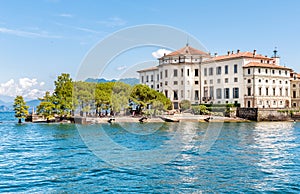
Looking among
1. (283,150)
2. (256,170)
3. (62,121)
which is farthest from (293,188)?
(62,121)

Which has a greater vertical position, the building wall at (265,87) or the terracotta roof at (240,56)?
the terracotta roof at (240,56)

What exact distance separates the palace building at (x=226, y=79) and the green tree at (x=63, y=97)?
69.2 ft

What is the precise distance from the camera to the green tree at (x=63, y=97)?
6047 cm

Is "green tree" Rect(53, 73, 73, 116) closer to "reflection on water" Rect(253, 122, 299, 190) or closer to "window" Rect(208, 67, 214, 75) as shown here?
"window" Rect(208, 67, 214, 75)

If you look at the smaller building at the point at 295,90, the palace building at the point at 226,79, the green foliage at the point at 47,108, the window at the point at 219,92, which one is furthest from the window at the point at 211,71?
the green foliage at the point at 47,108

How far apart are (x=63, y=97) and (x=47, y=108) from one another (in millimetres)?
3021

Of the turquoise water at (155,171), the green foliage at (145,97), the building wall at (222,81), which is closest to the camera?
the turquoise water at (155,171)

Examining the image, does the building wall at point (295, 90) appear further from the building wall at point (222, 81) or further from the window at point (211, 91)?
the window at point (211, 91)

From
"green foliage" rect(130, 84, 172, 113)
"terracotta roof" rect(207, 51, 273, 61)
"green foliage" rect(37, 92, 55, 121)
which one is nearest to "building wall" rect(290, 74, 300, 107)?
"terracotta roof" rect(207, 51, 273, 61)

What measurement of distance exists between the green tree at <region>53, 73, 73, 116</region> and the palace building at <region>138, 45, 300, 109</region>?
69.2 ft

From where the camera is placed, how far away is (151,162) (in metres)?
18.8

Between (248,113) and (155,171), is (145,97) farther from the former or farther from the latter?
(155,171)

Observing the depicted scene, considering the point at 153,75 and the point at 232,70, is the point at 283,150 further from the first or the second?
the point at 153,75

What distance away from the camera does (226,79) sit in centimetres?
7162
